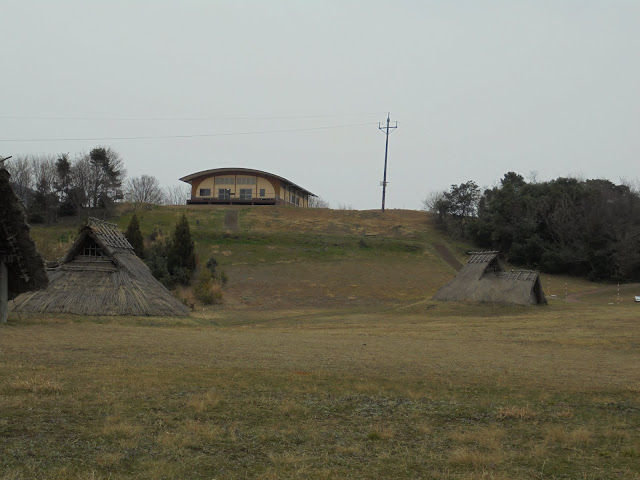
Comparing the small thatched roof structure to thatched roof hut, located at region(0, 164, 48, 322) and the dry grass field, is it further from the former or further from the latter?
thatched roof hut, located at region(0, 164, 48, 322)

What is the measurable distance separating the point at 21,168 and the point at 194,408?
77.0 metres

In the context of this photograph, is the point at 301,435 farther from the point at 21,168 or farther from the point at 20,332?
the point at 21,168

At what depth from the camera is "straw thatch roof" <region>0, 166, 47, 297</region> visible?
66.7 ft

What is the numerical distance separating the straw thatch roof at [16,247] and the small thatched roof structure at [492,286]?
26092 millimetres

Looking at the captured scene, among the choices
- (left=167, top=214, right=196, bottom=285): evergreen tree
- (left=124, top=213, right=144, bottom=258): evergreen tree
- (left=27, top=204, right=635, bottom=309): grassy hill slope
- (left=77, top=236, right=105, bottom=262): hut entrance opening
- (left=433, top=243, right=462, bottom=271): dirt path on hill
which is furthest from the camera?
(left=433, top=243, right=462, bottom=271): dirt path on hill

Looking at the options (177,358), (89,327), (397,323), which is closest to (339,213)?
(397,323)

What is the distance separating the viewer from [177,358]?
45.7 ft

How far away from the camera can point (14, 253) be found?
69.8 ft

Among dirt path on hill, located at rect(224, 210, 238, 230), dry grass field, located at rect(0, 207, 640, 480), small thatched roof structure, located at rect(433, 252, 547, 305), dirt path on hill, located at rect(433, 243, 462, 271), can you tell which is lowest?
dry grass field, located at rect(0, 207, 640, 480)

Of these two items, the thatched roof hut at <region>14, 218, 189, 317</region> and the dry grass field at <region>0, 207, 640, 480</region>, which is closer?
the dry grass field at <region>0, 207, 640, 480</region>

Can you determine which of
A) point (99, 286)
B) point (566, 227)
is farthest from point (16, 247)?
point (566, 227)

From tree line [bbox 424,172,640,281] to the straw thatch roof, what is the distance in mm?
54698

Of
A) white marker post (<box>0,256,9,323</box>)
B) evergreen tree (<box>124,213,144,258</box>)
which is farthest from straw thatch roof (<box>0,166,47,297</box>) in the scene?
evergreen tree (<box>124,213,144,258</box>)

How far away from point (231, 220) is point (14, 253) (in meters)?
55.2
